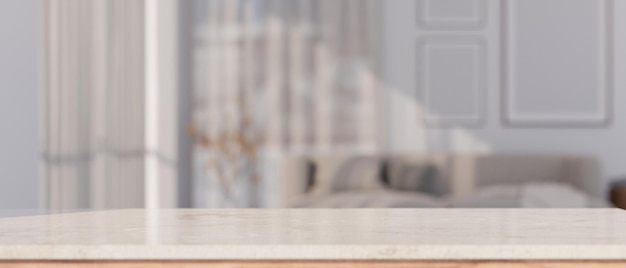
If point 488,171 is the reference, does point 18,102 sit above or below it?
above

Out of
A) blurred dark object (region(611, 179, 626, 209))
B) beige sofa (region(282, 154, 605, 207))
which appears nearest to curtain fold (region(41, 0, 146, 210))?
beige sofa (region(282, 154, 605, 207))

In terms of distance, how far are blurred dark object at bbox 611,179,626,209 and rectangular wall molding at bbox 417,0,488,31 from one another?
1.59 m

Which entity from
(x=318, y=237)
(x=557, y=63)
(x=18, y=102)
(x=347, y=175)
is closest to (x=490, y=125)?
(x=557, y=63)

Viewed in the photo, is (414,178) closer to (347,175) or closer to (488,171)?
(347,175)

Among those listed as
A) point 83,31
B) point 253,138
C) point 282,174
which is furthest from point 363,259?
point 253,138

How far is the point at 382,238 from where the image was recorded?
104cm

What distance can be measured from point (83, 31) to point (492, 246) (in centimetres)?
347

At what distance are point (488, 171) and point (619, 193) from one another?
3.18 ft

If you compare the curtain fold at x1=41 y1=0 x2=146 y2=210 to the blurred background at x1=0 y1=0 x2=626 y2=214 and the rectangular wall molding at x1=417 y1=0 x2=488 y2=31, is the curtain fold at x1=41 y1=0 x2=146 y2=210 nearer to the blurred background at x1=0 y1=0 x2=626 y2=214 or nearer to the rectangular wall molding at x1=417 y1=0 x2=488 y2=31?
the blurred background at x1=0 y1=0 x2=626 y2=214

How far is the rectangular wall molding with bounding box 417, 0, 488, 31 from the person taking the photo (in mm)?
5762

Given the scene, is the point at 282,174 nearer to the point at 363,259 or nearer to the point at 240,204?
the point at 240,204

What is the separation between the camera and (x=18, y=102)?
2.54 metres

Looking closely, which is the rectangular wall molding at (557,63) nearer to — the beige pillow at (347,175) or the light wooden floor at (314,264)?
the beige pillow at (347,175)

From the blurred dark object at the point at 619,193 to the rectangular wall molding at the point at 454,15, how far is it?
5.23ft
